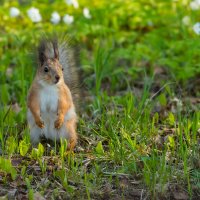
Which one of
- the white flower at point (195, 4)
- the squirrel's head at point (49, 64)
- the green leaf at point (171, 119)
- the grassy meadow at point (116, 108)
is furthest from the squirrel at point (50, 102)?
the white flower at point (195, 4)

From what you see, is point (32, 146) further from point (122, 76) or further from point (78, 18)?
point (78, 18)

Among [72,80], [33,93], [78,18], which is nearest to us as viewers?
[33,93]

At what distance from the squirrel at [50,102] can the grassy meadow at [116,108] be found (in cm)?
11

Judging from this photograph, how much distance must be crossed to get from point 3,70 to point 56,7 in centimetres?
156

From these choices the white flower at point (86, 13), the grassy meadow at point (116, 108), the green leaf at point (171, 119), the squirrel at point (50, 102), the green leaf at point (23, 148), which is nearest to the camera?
the grassy meadow at point (116, 108)

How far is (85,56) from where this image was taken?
21.9ft

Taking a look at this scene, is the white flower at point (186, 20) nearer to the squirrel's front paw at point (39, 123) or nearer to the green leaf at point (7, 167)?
the squirrel's front paw at point (39, 123)

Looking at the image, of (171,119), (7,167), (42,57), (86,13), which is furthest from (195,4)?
(7,167)

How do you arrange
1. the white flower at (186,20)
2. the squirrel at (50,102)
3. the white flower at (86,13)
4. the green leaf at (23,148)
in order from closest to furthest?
the green leaf at (23,148), the squirrel at (50,102), the white flower at (86,13), the white flower at (186,20)

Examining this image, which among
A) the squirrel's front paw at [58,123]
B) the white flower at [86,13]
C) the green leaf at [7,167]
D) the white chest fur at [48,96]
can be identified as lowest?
the green leaf at [7,167]

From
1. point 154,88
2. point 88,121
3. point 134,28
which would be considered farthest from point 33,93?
point 134,28

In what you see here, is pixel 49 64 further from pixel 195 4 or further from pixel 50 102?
pixel 195 4

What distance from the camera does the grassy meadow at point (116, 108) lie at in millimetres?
4164

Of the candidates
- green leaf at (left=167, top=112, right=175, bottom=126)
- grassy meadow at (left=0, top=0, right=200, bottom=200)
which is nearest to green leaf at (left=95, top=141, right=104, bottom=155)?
grassy meadow at (left=0, top=0, right=200, bottom=200)
